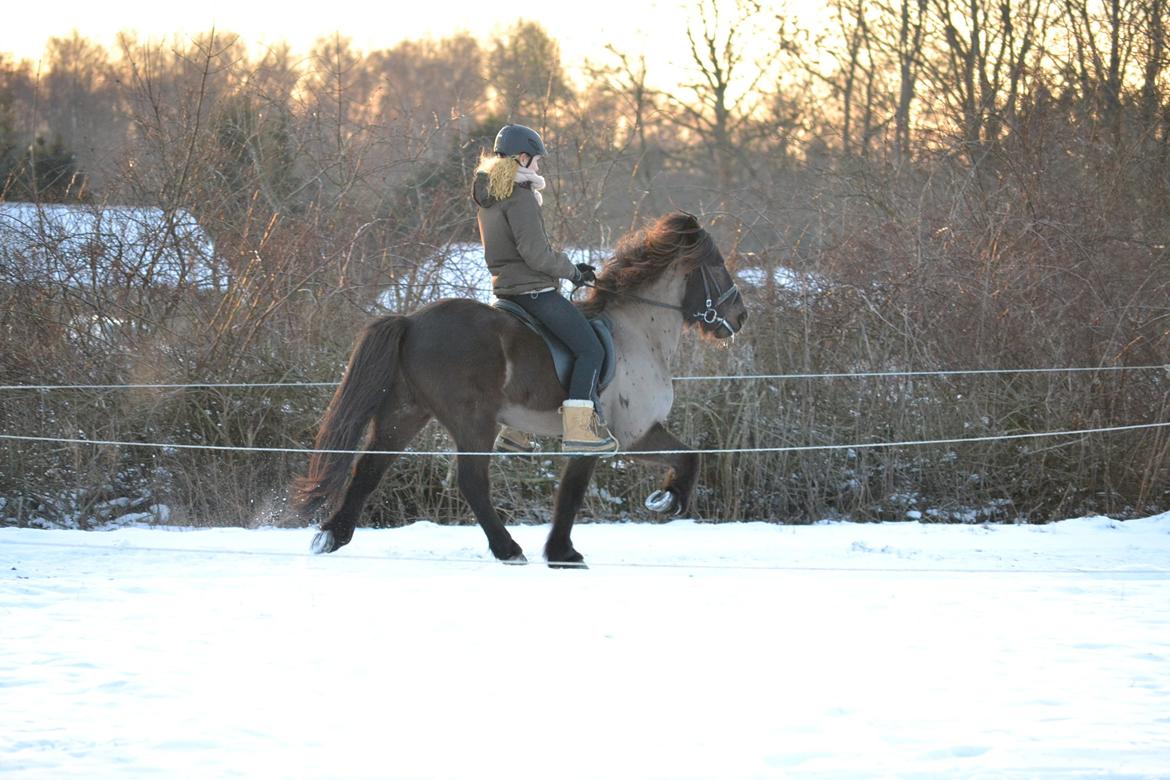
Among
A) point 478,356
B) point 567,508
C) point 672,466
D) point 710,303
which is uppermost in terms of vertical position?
point 710,303

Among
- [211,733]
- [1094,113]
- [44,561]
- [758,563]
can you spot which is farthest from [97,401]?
[1094,113]

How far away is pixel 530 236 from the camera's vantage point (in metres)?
7.32

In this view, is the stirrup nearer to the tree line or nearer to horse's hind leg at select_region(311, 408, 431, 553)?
horse's hind leg at select_region(311, 408, 431, 553)

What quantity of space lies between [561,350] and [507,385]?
379 mm

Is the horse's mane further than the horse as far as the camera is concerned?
Yes

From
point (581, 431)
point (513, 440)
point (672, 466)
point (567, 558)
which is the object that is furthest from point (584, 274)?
point (567, 558)

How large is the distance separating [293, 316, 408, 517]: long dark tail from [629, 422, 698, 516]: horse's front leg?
1.61 meters

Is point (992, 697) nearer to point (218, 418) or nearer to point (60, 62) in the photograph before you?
point (218, 418)

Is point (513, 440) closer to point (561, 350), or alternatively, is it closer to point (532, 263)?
point (561, 350)

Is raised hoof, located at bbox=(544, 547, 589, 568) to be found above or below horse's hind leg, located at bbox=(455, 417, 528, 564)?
below

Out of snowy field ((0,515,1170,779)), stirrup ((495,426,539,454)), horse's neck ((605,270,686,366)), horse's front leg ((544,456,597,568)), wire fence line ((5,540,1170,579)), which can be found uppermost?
horse's neck ((605,270,686,366))

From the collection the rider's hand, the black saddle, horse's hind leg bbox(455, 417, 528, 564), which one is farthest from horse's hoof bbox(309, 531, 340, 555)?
the rider's hand

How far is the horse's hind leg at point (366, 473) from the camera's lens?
7508mm

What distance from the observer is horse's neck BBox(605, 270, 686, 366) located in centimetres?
791
